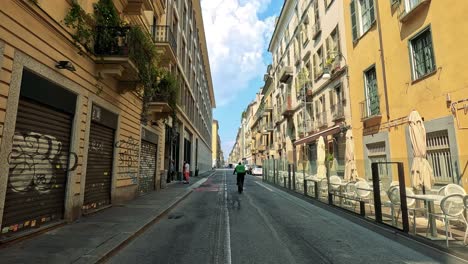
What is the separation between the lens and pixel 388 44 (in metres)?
13.5

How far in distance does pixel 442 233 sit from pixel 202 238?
17.4 ft

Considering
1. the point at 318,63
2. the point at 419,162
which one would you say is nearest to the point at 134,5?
the point at 419,162

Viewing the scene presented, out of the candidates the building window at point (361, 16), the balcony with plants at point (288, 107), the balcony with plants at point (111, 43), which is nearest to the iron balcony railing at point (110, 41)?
the balcony with plants at point (111, 43)

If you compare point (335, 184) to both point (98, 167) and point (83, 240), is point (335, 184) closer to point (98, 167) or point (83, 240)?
point (98, 167)

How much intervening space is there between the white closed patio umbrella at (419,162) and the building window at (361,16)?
8.37m

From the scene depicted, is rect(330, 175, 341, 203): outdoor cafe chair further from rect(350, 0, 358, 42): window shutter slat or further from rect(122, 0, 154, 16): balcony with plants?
rect(122, 0, 154, 16): balcony with plants

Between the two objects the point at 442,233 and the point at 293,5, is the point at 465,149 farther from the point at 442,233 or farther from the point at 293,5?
the point at 293,5

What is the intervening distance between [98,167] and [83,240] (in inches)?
165

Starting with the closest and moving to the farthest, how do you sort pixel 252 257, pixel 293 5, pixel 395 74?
pixel 252 257 → pixel 395 74 → pixel 293 5

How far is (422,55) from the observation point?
1141cm

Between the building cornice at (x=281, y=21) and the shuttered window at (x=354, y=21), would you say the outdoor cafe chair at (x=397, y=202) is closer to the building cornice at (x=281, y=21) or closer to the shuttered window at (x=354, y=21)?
the shuttered window at (x=354, y=21)

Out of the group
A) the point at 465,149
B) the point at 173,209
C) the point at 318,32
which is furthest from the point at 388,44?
the point at 173,209

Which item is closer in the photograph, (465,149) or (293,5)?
(465,149)

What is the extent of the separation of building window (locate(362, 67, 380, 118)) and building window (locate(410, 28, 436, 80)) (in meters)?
2.96
